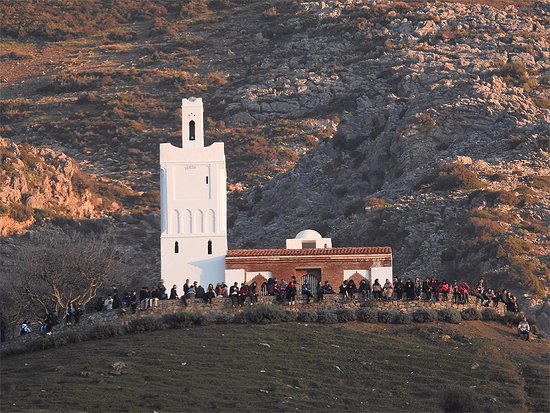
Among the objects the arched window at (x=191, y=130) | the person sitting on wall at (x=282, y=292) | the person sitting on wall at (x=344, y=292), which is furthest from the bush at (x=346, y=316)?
the arched window at (x=191, y=130)

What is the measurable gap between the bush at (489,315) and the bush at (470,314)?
12.6 inches

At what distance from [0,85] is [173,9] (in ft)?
91.3

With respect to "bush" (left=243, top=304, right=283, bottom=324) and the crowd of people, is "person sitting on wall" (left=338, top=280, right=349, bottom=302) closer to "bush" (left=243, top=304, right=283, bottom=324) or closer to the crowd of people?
the crowd of people

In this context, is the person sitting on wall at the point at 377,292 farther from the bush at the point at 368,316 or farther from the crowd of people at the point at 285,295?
the bush at the point at 368,316

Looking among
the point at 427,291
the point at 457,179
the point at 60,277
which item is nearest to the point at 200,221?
the point at 60,277

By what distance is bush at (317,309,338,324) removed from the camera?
219ft

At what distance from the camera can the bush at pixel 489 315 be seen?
68688mm

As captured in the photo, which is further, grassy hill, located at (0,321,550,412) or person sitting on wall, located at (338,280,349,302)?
person sitting on wall, located at (338,280,349,302)

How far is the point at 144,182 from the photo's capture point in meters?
129

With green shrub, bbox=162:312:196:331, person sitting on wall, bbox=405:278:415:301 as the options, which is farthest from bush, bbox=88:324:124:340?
person sitting on wall, bbox=405:278:415:301

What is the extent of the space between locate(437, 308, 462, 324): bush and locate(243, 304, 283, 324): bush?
5.92m

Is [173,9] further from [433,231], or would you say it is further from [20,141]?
[433,231]

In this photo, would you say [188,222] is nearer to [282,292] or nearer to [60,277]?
[60,277]

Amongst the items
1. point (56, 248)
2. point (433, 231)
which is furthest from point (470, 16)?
point (56, 248)
